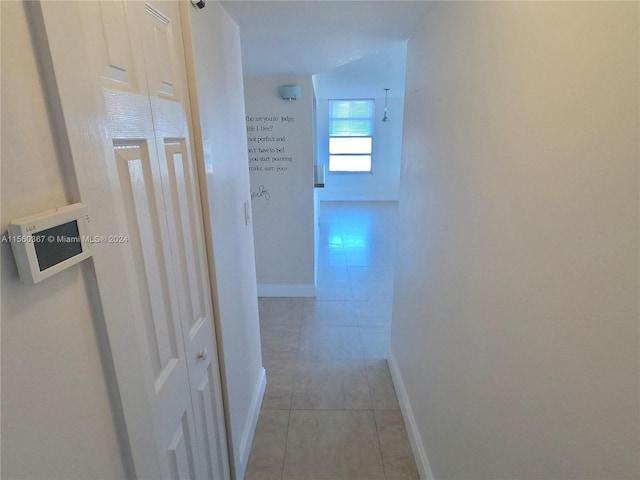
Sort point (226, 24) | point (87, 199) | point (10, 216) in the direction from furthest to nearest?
1. point (226, 24)
2. point (87, 199)
3. point (10, 216)

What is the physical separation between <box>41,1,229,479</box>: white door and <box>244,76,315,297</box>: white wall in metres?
2.12

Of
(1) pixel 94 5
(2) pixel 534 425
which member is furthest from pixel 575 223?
(1) pixel 94 5

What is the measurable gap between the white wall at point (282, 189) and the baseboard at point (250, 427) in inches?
54.5

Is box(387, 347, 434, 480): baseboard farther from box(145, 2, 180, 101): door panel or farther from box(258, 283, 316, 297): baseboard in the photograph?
box(145, 2, 180, 101): door panel

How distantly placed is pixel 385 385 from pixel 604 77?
2195 mm

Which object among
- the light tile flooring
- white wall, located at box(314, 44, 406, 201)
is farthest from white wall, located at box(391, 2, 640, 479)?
white wall, located at box(314, 44, 406, 201)

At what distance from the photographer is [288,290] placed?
3.63 metres

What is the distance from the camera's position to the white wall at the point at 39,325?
476 millimetres

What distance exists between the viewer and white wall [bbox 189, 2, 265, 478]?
1.24 meters

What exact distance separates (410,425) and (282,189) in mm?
2293

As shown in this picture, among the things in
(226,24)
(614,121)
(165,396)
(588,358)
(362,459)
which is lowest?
(362,459)

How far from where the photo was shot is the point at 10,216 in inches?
19.0

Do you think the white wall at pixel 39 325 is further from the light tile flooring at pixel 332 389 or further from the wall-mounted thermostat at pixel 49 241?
the light tile flooring at pixel 332 389

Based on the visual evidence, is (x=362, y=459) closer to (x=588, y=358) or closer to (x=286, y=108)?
(x=588, y=358)
